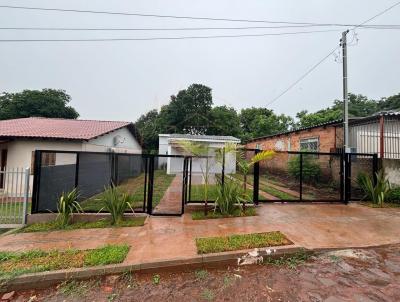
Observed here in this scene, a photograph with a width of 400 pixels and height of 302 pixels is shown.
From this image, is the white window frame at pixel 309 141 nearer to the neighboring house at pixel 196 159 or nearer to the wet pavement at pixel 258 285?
the neighboring house at pixel 196 159

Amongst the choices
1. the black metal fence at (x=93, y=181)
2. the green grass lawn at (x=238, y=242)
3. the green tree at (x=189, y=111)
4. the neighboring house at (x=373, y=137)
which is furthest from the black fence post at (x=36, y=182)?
the green tree at (x=189, y=111)

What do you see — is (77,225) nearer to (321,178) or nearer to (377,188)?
(321,178)

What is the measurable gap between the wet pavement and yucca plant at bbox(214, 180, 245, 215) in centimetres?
267

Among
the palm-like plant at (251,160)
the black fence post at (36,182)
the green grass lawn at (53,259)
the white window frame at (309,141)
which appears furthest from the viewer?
the white window frame at (309,141)

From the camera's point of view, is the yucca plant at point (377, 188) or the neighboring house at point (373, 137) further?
the neighboring house at point (373, 137)

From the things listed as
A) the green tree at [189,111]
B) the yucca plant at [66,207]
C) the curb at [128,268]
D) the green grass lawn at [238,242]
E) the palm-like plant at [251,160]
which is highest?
the green tree at [189,111]

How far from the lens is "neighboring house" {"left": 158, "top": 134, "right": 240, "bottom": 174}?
7.14 metres

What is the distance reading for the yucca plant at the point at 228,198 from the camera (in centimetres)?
643

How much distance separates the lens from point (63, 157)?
28.3 feet

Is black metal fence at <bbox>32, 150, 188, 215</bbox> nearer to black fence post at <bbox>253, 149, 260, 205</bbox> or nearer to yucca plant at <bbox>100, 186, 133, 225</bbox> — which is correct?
yucca plant at <bbox>100, 186, 133, 225</bbox>

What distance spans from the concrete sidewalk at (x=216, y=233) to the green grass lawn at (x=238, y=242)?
21 cm

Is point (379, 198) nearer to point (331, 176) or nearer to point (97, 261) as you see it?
point (331, 176)

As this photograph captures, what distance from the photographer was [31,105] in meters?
30.4

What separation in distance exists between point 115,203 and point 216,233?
2.72 metres
